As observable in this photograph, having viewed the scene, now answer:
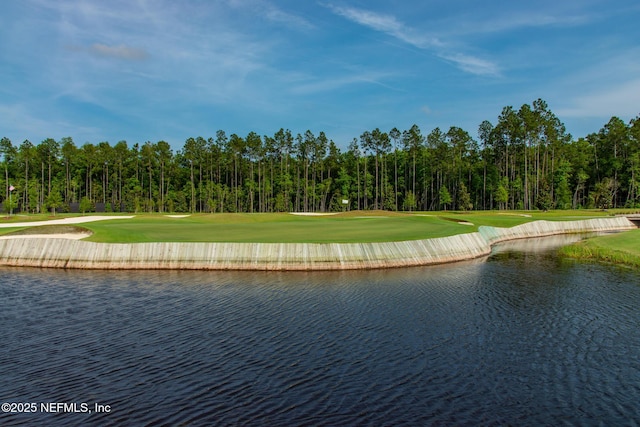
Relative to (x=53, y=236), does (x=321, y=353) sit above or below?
below

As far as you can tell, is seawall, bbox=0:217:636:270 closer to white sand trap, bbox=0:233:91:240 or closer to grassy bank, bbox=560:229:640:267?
white sand trap, bbox=0:233:91:240

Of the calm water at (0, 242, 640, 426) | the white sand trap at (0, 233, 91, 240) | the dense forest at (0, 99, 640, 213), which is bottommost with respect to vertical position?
the calm water at (0, 242, 640, 426)

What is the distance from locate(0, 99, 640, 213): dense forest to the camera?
101 m

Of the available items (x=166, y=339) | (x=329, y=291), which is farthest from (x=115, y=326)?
(x=329, y=291)

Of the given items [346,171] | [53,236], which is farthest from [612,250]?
[346,171]

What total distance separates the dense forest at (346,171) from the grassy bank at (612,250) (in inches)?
2510

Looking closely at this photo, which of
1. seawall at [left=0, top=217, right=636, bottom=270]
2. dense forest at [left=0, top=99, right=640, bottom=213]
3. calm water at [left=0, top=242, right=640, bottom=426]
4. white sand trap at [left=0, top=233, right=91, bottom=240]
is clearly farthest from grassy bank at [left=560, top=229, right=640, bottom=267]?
dense forest at [left=0, top=99, right=640, bottom=213]

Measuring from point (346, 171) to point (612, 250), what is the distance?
90341 millimetres

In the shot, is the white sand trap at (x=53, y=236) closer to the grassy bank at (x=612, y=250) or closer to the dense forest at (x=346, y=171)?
the grassy bank at (x=612, y=250)

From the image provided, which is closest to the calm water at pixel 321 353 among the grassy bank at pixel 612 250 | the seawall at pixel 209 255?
the seawall at pixel 209 255

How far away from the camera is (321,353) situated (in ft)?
38.6

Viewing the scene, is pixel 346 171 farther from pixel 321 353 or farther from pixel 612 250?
pixel 321 353

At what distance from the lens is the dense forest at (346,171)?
332ft

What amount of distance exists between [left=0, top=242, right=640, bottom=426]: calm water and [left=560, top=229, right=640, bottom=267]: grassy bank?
8636 millimetres
